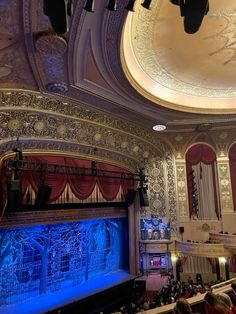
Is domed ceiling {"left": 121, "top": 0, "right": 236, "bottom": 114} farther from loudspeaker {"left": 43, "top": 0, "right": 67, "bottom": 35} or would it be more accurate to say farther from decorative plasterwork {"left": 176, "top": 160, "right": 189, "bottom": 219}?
loudspeaker {"left": 43, "top": 0, "right": 67, "bottom": 35}

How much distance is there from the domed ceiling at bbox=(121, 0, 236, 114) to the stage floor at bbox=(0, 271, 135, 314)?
18.0 feet

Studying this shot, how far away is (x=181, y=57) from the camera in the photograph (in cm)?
623

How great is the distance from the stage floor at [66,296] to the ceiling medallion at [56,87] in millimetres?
4967

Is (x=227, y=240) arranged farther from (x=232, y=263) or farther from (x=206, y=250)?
(x=232, y=263)

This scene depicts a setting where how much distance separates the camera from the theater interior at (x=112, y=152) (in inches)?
183

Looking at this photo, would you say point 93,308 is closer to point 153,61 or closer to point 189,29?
point 153,61

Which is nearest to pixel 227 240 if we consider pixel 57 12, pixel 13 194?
pixel 13 194

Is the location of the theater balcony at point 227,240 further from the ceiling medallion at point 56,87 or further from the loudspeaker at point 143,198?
the ceiling medallion at point 56,87

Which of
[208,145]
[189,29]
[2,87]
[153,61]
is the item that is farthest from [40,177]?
[208,145]

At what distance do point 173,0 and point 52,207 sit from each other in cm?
598

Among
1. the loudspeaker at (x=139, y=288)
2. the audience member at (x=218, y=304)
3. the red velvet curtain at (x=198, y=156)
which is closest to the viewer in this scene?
the audience member at (x=218, y=304)

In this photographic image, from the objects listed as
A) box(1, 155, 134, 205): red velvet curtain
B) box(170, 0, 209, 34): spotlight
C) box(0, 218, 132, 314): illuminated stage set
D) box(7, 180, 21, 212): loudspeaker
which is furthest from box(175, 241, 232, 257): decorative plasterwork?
box(170, 0, 209, 34): spotlight

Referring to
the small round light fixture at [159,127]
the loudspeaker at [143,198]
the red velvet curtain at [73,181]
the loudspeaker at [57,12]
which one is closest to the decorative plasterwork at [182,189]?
the small round light fixture at [159,127]

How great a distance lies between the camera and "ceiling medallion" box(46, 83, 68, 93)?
18.5 ft
